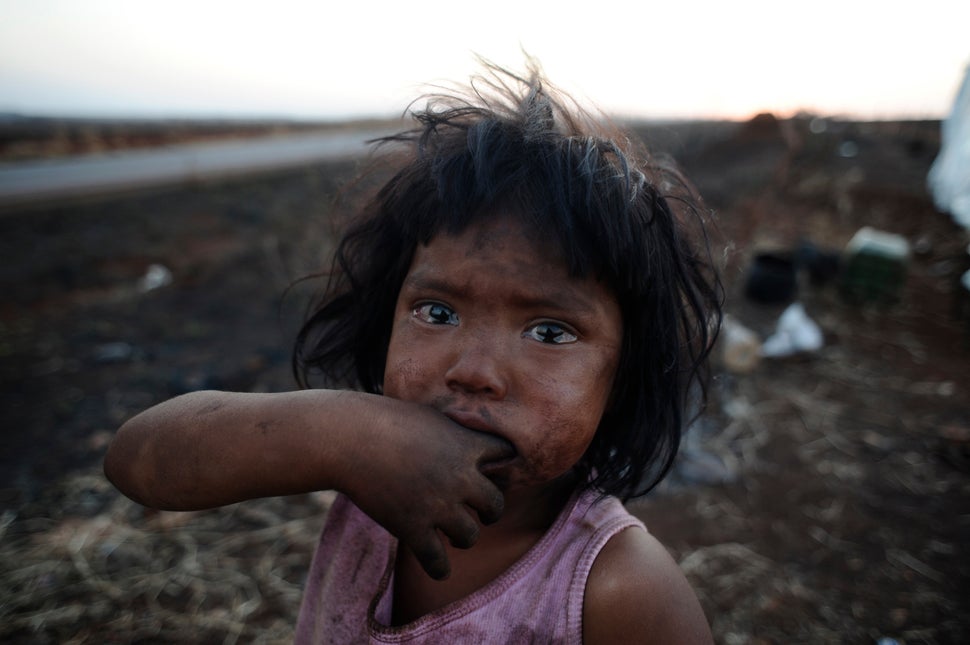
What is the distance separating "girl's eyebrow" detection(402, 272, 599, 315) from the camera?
3.59 feet

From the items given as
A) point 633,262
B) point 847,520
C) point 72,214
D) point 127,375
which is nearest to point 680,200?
point 633,262

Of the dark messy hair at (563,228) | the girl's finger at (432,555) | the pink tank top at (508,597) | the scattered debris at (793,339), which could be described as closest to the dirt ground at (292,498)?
the scattered debris at (793,339)

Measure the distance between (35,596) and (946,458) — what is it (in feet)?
18.2

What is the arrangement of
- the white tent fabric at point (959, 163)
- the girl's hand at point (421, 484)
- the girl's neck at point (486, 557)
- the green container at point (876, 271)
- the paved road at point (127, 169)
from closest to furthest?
1. the girl's hand at point (421, 484)
2. the girl's neck at point (486, 557)
3. the white tent fabric at point (959, 163)
4. the green container at point (876, 271)
5. the paved road at point (127, 169)

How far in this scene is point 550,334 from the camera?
115 cm

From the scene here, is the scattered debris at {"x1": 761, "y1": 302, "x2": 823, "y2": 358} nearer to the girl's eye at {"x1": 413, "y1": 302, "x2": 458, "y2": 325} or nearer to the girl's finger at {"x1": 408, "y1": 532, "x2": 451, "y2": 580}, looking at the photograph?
the girl's eye at {"x1": 413, "y1": 302, "x2": 458, "y2": 325}

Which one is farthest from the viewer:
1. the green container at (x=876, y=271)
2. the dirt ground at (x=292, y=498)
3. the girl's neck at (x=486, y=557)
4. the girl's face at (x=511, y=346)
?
the green container at (x=876, y=271)

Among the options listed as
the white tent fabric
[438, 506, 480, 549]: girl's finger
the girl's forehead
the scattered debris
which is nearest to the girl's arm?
[438, 506, 480, 549]: girl's finger

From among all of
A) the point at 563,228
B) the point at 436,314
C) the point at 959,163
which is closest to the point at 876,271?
the point at 959,163

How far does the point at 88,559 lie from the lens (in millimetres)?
2762

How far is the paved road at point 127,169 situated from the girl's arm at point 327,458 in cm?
581

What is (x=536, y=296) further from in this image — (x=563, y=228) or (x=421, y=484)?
(x=421, y=484)

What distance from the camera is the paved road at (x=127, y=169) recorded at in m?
10.2

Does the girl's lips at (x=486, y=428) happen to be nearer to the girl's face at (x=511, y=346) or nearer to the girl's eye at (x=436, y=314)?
the girl's face at (x=511, y=346)
